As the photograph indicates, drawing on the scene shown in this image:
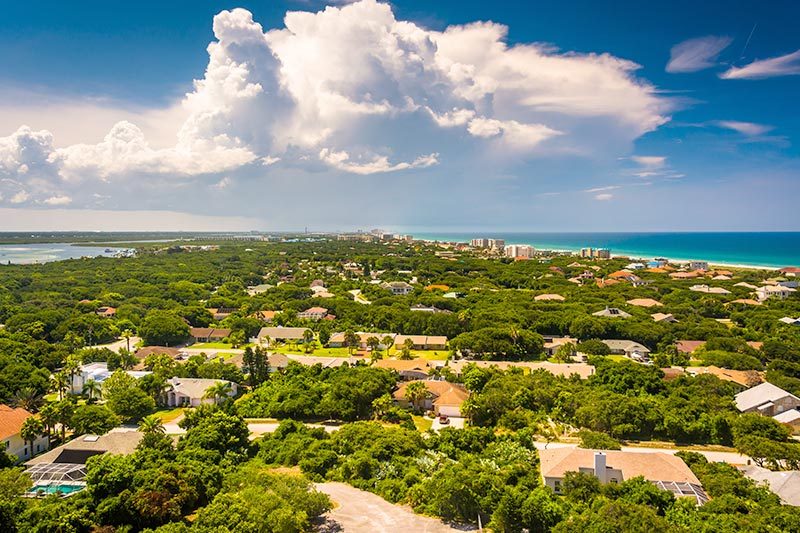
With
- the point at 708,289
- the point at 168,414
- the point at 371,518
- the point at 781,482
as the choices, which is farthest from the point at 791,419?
the point at 708,289

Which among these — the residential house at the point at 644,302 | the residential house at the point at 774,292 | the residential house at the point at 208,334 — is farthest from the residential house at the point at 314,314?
the residential house at the point at 774,292

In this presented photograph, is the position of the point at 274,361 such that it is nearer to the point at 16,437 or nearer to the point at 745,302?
the point at 16,437

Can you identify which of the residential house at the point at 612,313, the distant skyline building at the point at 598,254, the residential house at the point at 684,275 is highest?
the distant skyline building at the point at 598,254

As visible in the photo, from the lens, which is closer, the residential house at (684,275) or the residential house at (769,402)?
the residential house at (769,402)

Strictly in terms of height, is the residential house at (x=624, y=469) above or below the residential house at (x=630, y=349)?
above

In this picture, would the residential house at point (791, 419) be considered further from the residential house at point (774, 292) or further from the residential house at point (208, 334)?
the residential house at point (774, 292)

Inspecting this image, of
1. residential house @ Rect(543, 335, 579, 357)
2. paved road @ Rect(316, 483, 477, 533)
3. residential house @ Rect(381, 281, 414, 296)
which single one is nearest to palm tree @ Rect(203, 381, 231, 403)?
paved road @ Rect(316, 483, 477, 533)

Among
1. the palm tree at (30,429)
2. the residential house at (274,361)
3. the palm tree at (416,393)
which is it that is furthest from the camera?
the residential house at (274,361)

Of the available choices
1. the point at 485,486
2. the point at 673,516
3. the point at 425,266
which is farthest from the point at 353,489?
the point at 425,266
